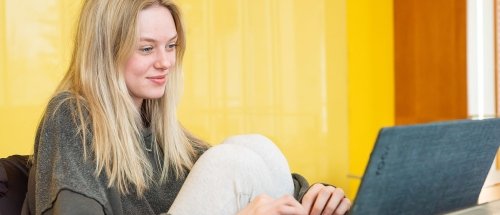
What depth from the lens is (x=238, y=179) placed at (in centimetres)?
145

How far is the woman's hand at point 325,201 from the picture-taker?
1.47 meters

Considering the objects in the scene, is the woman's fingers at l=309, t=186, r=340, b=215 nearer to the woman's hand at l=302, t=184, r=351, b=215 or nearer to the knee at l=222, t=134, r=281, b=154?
the woman's hand at l=302, t=184, r=351, b=215

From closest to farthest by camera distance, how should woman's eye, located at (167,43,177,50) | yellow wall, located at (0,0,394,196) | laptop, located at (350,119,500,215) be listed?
laptop, located at (350,119,500,215) < woman's eye, located at (167,43,177,50) < yellow wall, located at (0,0,394,196)

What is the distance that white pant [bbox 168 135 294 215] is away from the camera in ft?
4.68

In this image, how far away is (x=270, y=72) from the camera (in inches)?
166

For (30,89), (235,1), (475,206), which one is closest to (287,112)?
(235,1)

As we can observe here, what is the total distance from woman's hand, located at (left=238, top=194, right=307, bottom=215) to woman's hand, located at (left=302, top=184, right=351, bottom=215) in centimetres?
9

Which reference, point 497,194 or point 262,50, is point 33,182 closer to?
point 262,50

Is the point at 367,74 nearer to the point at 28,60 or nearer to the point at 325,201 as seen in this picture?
the point at 28,60

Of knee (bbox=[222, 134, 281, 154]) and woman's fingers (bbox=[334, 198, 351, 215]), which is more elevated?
knee (bbox=[222, 134, 281, 154])

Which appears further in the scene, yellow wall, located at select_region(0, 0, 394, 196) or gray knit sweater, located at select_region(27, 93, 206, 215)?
yellow wall, located at select_region(0, 0, 394, 196)

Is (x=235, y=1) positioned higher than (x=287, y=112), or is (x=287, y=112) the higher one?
(x=235, y=1)

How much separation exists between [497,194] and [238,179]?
3.32m

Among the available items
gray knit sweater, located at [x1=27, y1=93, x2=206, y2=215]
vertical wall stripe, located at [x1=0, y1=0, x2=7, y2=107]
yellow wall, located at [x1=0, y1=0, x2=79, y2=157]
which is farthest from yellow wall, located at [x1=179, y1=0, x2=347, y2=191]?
gray knit sweater, located at [x1=27, y1=93, x2=206, y2=215]
